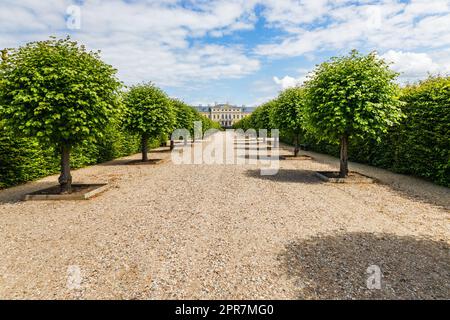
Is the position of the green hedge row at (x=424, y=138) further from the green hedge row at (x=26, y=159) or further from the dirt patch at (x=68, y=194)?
the green hedge row at (x=26, y=159)

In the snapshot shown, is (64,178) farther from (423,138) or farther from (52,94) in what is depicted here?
→ (423,138)

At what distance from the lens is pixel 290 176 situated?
12.4 m

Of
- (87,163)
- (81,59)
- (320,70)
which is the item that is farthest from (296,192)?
(87,163)

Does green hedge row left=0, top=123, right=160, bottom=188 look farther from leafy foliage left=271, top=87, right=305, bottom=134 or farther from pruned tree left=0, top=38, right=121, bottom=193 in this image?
leafy foliage left=271, top=87, right=305, bottom=134

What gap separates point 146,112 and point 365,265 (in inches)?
580

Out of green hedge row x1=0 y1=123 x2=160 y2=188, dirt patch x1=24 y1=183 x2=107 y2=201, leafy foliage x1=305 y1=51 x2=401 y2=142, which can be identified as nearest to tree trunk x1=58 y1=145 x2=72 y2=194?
dirt patch x1=24 y1=183 x2=107 y2=201

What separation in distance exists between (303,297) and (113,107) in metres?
8.42

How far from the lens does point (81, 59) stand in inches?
359

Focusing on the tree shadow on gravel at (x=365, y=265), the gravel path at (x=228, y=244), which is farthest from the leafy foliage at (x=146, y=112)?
the tree shadow on gravel at (x=365, y=265)

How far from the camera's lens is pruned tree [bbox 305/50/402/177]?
9.97 metres

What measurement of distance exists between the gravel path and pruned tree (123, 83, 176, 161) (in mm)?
7602

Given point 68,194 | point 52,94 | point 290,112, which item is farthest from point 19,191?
point 290,112
